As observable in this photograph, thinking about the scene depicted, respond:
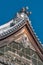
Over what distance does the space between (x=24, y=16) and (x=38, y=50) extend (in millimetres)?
1732

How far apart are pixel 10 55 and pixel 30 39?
161 cm

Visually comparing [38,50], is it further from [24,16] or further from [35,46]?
[24,16]

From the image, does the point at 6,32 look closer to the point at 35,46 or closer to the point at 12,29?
the point at 12,29

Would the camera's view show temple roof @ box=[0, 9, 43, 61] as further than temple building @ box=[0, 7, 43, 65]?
Yes

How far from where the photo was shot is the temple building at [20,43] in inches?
908

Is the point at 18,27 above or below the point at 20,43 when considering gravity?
above

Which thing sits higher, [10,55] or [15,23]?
[15,23]

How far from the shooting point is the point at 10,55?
2309 cm

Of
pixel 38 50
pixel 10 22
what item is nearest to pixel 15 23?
pixel 10 22

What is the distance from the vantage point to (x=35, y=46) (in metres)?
24.3

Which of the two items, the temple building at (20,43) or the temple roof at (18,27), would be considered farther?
the temple roof at (18,27)

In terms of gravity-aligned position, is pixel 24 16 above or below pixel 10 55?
above

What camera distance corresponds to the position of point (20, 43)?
2375 cm

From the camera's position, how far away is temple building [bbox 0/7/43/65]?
2306 cm
